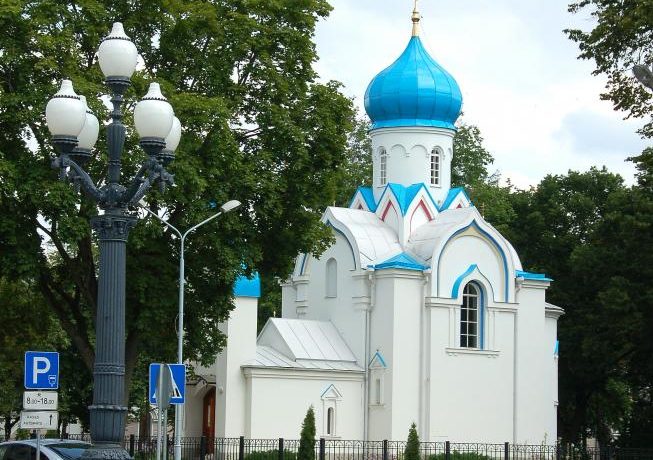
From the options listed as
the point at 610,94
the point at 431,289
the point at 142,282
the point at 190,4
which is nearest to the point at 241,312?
the point at 431,289

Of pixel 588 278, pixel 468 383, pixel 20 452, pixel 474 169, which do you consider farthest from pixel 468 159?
pixel 20 452

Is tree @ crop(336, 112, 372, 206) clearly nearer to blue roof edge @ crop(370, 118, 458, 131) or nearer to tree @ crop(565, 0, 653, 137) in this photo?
blue roof edge @ crop(370, 118, 458, 131)

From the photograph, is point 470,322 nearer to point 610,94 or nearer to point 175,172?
point 610,94

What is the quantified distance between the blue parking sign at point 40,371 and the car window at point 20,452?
4591 mm

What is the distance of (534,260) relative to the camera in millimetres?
47719

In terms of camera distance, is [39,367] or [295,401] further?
[295,401]

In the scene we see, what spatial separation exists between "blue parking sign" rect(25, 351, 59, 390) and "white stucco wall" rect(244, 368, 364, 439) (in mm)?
20074

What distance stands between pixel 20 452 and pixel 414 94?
23270mm

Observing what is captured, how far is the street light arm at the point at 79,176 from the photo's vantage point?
44.3ft

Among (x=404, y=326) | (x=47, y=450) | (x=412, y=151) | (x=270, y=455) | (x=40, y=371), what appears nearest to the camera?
(x=40, y=371)

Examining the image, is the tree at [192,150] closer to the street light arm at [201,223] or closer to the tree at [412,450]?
the street light arm at [201,223]

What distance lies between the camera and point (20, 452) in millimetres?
20438

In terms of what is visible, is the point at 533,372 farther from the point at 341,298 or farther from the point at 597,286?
the point at 341,298

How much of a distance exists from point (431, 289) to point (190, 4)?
1352cm
